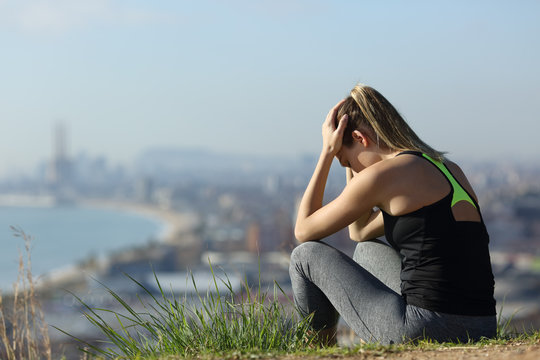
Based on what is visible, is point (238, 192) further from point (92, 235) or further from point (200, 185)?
point (92, 235)

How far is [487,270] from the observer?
1.50 metres

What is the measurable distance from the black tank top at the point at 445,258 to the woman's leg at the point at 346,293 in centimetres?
6

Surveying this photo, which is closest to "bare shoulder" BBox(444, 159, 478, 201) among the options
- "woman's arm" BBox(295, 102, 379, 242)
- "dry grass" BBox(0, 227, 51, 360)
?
"woman's arm" BBox(295, 102, 379, 242)

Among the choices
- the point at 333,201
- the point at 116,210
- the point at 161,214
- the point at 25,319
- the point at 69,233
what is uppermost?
the point at 333,201

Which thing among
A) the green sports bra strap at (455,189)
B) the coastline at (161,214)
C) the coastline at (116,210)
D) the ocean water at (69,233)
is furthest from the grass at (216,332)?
the coastline at (161,214)

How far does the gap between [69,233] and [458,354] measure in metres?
75.7

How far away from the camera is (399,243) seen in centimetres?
151

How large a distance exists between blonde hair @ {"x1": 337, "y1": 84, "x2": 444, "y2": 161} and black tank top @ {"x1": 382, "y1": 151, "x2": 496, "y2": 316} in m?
0.06

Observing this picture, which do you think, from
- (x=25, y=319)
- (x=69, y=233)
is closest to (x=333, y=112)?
(x=25, y=319)

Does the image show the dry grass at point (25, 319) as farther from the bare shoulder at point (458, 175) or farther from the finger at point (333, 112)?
the bare shoulder at point (458, 175)

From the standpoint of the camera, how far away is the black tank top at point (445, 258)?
1.44 meters

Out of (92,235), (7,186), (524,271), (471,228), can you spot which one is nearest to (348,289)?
(471,228)

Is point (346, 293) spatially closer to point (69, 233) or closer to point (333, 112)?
point (333, 112)

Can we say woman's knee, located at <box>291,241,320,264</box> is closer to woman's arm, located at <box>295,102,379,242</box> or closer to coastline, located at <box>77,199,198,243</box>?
woman's arm, located at <box>295,102,379,242</box>
